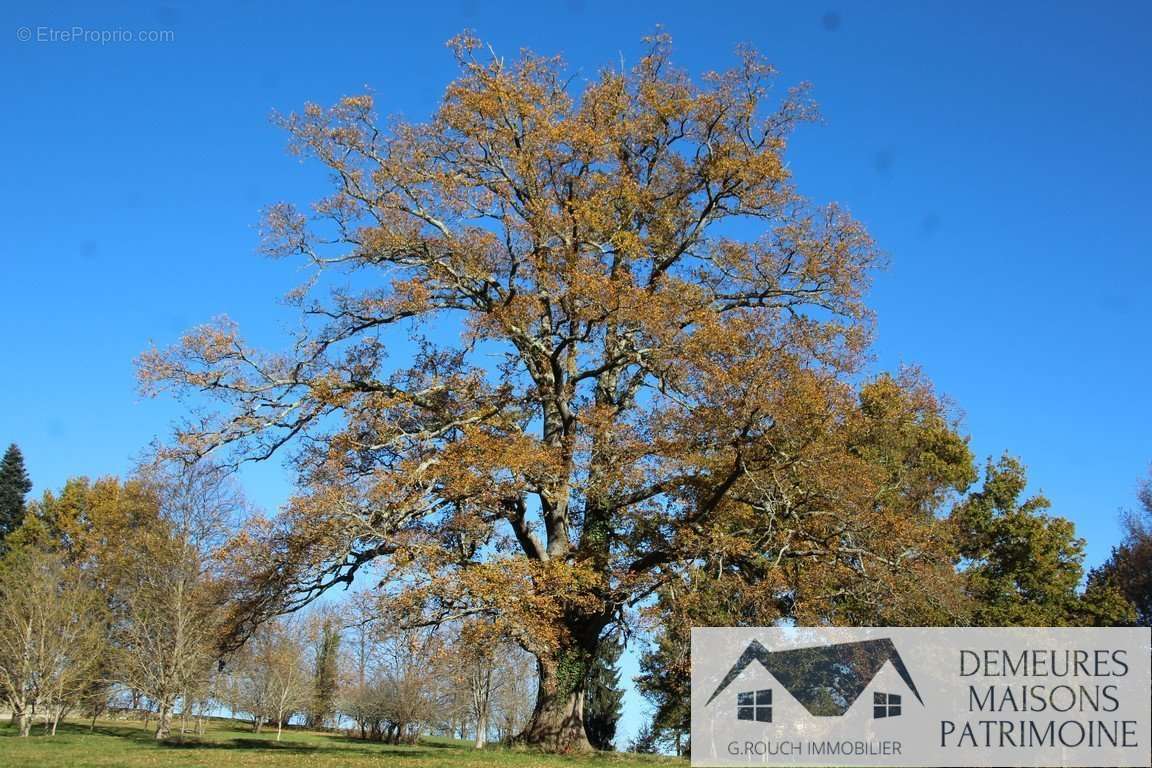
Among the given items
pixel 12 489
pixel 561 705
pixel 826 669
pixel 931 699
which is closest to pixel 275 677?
pixel 12 489

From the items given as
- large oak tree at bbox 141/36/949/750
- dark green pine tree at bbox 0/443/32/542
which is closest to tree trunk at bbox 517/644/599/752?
large oak tree at bbox 141/36/949/750

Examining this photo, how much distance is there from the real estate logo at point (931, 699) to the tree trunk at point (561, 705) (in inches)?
112

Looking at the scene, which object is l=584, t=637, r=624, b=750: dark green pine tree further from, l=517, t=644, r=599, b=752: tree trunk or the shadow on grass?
l=517, t=644, r=599, b=752: tree trunk

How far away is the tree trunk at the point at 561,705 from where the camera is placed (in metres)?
21.1

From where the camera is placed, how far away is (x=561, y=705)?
21266 mm

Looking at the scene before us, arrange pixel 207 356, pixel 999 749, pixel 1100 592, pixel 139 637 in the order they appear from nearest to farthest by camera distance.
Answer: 1. pixel 999 749
2. pixel 207 356
3. pixel 1100 592
4. pixel 139 637

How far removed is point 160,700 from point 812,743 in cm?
2370

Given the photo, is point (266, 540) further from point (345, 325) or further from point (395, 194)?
point (395, 194)

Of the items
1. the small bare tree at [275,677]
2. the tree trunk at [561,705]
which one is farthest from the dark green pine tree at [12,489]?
the tree trunk at [561,705]

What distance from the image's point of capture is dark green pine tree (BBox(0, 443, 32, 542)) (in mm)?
55875

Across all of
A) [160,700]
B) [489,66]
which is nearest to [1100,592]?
[489,66]

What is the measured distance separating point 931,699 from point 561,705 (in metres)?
7.98

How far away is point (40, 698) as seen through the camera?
32750mm

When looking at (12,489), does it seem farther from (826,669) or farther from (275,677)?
(826,669)
